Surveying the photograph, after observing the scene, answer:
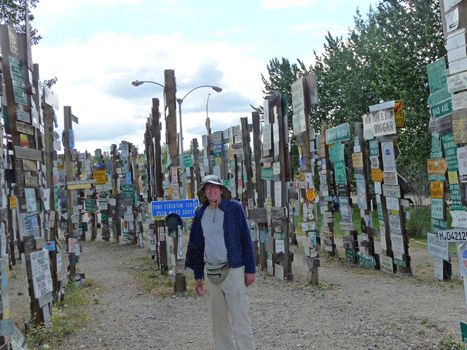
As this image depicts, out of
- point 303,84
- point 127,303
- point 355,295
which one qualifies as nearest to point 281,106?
point 303,84

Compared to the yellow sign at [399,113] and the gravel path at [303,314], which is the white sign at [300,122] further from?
the gravel path at [303,314]

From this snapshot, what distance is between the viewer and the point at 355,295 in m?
8.73

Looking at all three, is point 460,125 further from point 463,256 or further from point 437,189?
point 437,189

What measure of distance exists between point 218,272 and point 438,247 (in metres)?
6.57

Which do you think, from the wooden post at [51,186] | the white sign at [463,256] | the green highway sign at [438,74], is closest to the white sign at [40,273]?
the wooden post at [51,186]

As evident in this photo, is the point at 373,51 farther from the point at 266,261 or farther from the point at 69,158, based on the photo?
the point at 69,158

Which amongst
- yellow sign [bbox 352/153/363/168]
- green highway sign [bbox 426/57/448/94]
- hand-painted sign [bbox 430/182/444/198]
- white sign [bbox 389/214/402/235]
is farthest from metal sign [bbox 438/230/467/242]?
yellow sign [bbox 352/153/363/168]

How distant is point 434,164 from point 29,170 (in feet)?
25.7

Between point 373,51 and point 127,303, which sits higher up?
point 373,51

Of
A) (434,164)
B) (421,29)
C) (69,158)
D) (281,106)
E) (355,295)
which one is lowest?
(355,295)

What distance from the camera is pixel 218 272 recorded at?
5059 mm

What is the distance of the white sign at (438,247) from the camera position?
31.3 feet

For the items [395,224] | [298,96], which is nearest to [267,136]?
[298,96]

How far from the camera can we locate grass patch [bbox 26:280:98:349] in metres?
6.36
